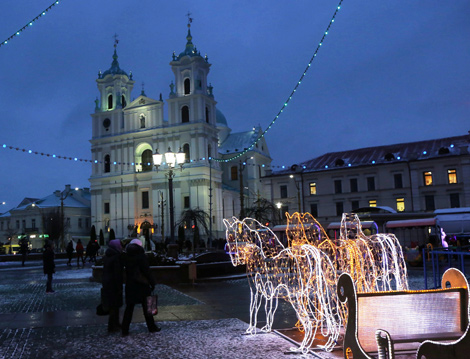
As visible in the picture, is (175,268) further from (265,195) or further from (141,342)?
(265,195)

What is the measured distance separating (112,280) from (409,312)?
6174 millimetres

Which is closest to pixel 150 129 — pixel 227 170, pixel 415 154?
pixel 227 170

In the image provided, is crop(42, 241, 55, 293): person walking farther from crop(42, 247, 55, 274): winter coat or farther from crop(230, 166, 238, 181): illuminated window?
crop(230, 166, 238, 181): illuminated window

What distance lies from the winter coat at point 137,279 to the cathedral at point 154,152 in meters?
57.1

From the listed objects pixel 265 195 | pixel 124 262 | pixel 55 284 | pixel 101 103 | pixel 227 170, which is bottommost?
pixel 55 284

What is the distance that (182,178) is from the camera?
71250 mm

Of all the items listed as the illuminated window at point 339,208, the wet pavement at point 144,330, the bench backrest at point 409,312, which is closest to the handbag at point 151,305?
the wet pavement at point 144,330

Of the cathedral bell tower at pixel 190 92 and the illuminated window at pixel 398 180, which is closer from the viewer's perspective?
the illuminated window at pixel 398 180

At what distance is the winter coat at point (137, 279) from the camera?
9.20 meters

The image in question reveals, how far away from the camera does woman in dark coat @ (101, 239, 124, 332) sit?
376 inches

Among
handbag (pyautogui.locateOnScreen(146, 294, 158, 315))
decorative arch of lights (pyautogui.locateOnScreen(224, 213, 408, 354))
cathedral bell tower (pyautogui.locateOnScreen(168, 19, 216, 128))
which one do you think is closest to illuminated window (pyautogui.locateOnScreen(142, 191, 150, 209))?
cathedral bell tower (pyautogui.locateOnScreen(168, 19, 216, 128))

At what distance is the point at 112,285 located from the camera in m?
9.70

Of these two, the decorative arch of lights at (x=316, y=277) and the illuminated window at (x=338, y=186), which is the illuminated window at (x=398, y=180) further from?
the decorative arch of lights at (x=316, y=277)

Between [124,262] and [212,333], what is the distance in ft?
7.08
